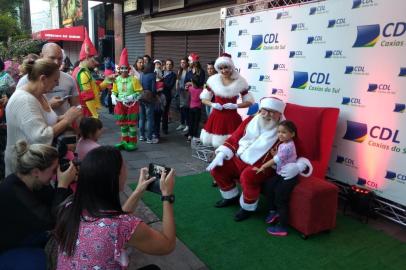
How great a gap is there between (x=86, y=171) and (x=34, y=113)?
3.73ft

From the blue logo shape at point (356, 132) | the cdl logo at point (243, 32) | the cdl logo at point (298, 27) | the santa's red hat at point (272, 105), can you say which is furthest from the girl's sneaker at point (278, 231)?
the cdl logo at point (243, 32)

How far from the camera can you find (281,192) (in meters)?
3.30

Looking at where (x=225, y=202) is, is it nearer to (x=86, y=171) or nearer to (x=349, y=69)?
(x=349, y=69)

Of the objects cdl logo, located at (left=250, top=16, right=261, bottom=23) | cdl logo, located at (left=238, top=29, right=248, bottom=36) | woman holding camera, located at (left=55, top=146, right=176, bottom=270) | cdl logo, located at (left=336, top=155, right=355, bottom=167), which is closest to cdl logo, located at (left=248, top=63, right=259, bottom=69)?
cdl logo, located at (left=238, top=29, right=248, bottom=36)

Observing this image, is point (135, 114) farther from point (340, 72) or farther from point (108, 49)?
point (108, 49)

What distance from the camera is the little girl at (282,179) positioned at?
10.8 feet

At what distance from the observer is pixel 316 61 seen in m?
4.44

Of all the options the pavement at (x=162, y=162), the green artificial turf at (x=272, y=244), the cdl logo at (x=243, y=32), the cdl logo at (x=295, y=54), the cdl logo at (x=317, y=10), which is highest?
the cdl logo at (x=317, y=10)

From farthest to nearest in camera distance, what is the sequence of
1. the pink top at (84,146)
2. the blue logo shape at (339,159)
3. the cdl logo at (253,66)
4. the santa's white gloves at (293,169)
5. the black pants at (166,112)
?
1. the black pants at (166,112)
2. the cdl logo at (253,66)
3. the blue logo shape at (339,159)
4. the santa's white gloves at (293,169)
5. the pink top at (84,146)

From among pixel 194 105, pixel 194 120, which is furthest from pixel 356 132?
pixel 194 120

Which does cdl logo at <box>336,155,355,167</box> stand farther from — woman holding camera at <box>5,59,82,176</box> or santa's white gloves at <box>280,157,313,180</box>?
woman holding camera at <box>5,59,82,176</box>

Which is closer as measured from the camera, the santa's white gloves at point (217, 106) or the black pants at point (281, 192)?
the black pants at point (281, 192)

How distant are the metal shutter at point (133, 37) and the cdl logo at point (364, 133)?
8.66 m

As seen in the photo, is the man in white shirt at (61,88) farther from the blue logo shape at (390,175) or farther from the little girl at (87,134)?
the blue logo shape at (390,175)
